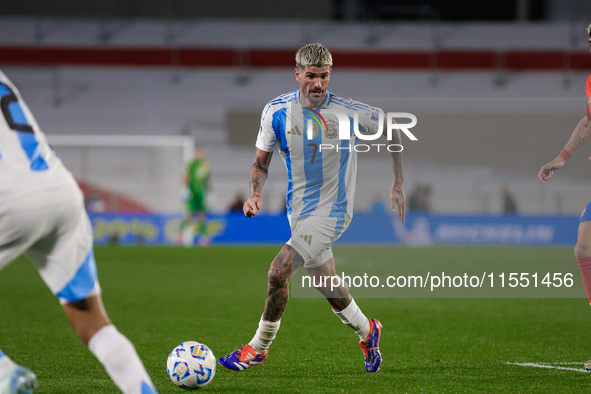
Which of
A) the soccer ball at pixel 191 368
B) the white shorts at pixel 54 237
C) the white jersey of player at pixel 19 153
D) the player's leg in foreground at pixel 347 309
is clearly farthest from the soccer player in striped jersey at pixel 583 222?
the white jersey of player at pixel 19 153

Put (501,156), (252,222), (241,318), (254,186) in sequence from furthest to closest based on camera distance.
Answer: (501,156) → (252,222) → (241,318) → (254,186)

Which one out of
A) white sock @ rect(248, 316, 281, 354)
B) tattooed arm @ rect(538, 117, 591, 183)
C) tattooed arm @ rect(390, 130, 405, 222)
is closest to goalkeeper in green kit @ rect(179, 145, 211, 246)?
tattooed arm @ rect(390, 130, 405, 222)

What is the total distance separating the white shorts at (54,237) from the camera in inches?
125

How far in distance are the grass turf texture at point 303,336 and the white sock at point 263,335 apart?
18 cm

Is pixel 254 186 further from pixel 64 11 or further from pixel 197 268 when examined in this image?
pixel 64 11

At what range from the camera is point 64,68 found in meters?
26.7

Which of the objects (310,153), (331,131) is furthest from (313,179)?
(331,131)

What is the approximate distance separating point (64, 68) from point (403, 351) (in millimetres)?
23003

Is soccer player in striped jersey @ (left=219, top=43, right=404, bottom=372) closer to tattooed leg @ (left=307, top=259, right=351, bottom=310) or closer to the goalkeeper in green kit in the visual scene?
tattooed leg @ (left=307, top=259, right=351, bottom=310)

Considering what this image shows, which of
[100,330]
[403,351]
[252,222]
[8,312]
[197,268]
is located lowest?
[252,222]

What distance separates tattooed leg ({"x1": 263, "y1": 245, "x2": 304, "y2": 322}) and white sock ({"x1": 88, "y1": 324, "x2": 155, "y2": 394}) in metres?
1.82

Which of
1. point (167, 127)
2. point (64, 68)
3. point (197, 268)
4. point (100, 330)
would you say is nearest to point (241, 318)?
point (100, 330)

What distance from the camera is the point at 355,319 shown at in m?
5.39

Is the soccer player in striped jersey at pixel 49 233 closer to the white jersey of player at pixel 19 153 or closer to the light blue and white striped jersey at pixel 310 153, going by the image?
the white jersey of player at pixel 19 153
